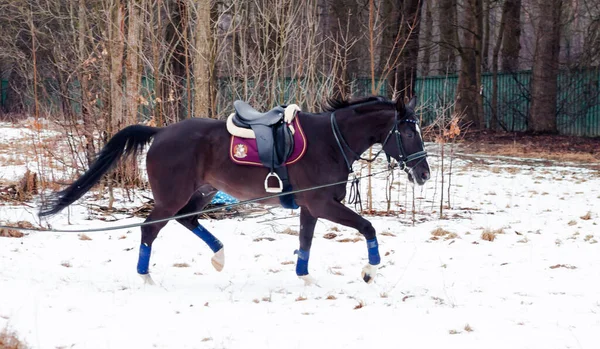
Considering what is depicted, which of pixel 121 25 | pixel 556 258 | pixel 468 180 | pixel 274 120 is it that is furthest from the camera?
pixel 468 180

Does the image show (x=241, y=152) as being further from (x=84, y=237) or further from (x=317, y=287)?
(x=84, y=237)

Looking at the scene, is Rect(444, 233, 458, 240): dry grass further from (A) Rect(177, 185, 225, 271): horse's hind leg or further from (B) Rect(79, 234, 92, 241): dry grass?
(B) Rect(79, 234, 92, 241): dry grass

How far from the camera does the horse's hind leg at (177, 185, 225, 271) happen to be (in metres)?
6.22

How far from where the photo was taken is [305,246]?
6.04 m

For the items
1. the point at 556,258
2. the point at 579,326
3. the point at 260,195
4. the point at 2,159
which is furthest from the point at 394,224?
the point at 2,159

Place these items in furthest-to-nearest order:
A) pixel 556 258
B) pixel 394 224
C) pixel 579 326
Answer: pixel 394 224 < pixel 556 258 < pixel 579 326

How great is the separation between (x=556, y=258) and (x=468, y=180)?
21.3 feet

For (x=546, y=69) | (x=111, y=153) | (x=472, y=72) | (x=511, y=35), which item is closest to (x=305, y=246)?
(x=111, y=153)

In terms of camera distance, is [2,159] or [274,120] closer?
[274,120]

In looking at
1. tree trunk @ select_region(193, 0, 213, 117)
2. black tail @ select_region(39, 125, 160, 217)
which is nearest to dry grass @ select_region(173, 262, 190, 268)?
black tail @ select_region(39, 125, 160, 217)

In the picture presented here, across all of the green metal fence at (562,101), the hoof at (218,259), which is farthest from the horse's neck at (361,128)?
the green metal fence at (562,101)

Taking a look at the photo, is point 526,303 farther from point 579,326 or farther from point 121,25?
point 121,25

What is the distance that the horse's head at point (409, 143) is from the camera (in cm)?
578

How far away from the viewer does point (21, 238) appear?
7500mm
